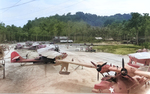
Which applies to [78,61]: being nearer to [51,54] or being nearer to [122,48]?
[51,54]

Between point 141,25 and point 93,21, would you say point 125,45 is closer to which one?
point 141,25

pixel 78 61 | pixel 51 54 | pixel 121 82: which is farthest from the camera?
pixel 51 54

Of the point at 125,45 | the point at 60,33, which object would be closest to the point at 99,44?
→ the point at 125,45

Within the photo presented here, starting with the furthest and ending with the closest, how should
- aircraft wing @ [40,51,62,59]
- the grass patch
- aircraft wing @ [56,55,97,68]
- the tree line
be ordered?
Result: aircraft wing @ [40,51,62,59], the grass patch, the tree line, aircraft wing @ [56,55,97,68]

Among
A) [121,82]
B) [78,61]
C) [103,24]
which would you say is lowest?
[78,61]

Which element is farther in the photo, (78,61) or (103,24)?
(78,61)

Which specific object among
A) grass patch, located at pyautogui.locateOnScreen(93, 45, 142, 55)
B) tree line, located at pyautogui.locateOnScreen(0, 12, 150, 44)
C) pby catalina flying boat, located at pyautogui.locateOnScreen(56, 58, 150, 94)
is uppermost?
tree line, located at pyautogui.locateOnScreen(0, 12, 150, 44)

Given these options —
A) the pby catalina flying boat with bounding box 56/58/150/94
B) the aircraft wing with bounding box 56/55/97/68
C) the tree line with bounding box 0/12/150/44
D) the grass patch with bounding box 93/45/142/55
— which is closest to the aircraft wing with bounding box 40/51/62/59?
the aircraft wing with bounding box 56/55/97/68

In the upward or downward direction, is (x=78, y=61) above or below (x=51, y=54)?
below

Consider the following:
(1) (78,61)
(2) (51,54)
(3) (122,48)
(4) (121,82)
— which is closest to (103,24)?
(3) (122,48)

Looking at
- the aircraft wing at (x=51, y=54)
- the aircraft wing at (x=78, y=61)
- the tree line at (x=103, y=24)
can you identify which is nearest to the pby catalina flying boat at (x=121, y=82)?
the aircraft wing at (x=78, y=61)

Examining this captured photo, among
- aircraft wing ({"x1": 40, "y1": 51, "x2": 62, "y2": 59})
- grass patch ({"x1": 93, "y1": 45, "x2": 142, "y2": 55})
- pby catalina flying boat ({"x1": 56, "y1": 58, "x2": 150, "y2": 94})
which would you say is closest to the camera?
pby catalina flying boat ({"x1": 56, "y1": 58, "x2": 150, "y2": 94})

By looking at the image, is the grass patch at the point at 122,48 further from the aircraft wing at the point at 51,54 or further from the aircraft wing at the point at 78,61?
the aircraft wing at the point at 51,54

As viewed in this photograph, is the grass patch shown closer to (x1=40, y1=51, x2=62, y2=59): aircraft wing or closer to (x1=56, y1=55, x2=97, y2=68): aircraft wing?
(x1=56, y1=55, x2=97, y2=68): aircraft wing
